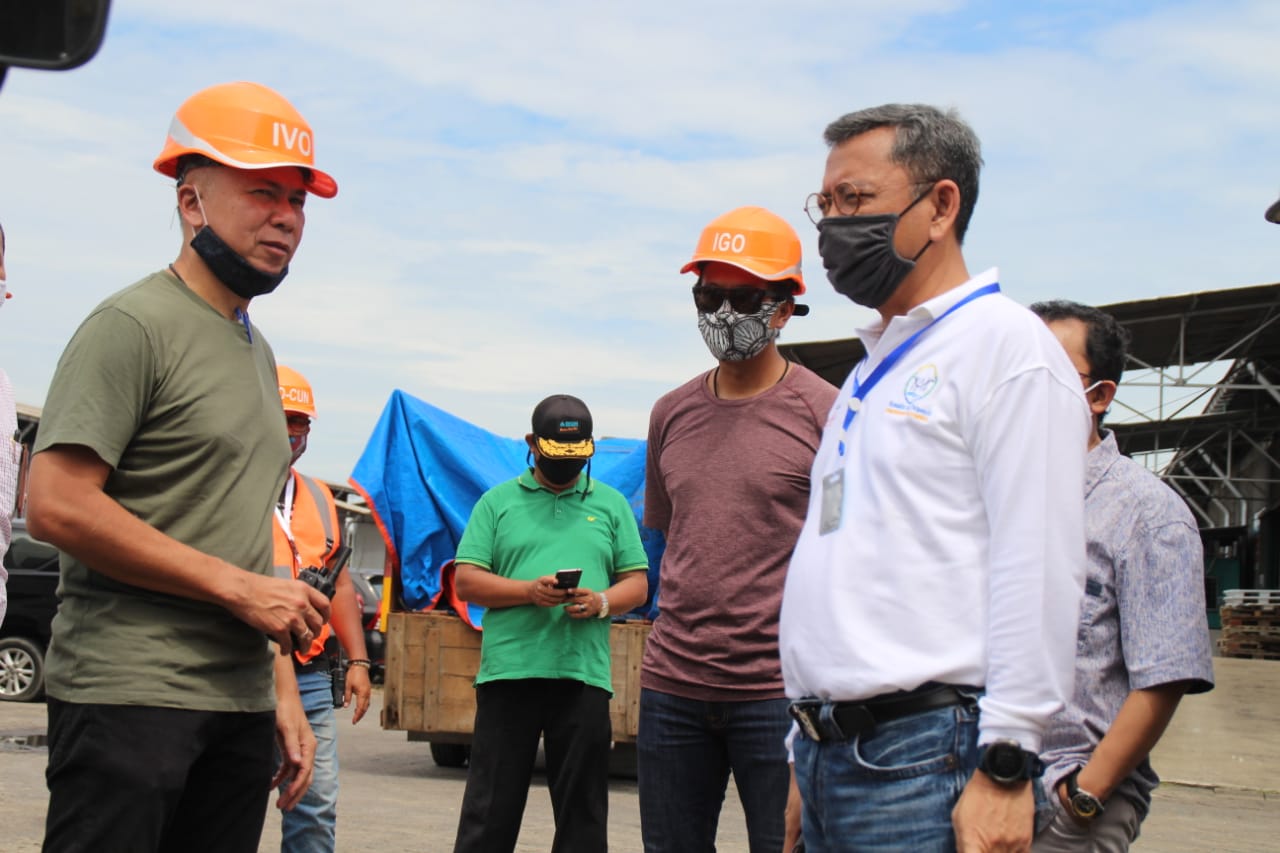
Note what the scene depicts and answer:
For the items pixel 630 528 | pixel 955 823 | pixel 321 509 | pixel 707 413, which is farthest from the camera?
pixel 630 528

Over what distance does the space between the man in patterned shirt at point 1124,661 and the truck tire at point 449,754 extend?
9504mm

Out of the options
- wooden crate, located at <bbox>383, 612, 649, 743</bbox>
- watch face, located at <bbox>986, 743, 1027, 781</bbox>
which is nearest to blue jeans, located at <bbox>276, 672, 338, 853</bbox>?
watch face, located at <bbox>986, 743, 1027, 781</bbox>

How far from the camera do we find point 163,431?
3.01m

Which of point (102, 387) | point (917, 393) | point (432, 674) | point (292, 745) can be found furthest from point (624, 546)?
point (432, 674)

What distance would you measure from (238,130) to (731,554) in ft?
6.26

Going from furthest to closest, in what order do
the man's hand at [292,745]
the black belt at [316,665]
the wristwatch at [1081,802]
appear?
the black belt at [316,665], the man's hand at [292,745], the wristwatch at [1081,802]

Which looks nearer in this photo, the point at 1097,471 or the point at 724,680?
the point at 1097,471

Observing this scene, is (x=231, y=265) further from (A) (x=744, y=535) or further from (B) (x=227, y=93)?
(A) (x=744, y=535)

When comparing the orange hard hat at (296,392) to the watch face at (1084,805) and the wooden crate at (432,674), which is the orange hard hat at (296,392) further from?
the wooden crate at (432,674)

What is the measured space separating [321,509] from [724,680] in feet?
6.72

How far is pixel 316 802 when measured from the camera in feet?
17.3

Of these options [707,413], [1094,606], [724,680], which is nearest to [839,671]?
[1094,606]

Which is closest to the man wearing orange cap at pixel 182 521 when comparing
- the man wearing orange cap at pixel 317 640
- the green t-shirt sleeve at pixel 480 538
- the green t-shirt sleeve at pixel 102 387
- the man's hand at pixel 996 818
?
the green t-shirt sleeve at pixel 102 387

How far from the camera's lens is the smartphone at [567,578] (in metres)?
5.76
